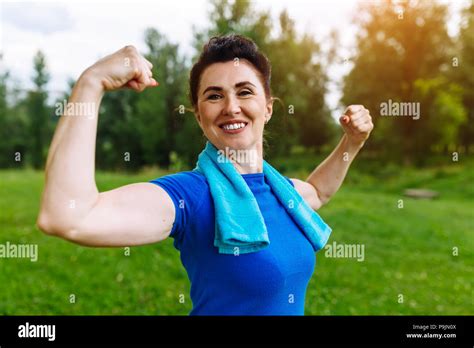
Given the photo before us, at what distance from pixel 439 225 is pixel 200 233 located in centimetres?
660

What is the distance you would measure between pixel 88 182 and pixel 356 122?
0.86 meters

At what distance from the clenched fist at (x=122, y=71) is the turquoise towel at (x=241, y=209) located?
1.04ft

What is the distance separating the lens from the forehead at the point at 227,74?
4.24ft

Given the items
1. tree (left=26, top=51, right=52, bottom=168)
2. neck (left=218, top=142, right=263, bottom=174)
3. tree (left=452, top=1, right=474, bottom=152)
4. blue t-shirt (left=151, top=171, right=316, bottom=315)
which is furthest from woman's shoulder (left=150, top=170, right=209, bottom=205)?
tree (left=452, top=1, right=474, bottom=152)

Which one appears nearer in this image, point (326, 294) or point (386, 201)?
point (326, 294)

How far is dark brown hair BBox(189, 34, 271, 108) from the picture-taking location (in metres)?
1.33

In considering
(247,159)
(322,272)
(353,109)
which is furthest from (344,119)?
(322,272)

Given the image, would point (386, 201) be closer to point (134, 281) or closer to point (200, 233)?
point (134, 281)
